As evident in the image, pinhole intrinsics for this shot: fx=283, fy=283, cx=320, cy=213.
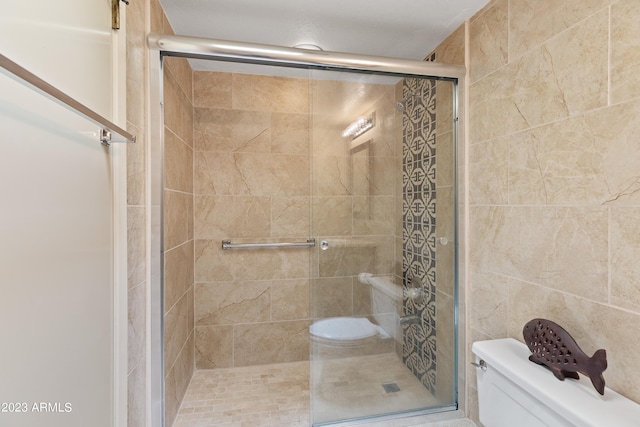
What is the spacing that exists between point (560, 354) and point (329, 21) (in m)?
1.67

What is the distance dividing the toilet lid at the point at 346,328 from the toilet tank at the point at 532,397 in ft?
1.90

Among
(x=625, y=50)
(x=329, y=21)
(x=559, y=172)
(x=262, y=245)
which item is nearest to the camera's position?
(x=625, y=50)

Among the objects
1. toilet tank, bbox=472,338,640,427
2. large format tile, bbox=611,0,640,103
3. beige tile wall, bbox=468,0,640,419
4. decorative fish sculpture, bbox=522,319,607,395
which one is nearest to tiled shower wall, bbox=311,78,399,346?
beige tile wall, bbox=468,0,640,419

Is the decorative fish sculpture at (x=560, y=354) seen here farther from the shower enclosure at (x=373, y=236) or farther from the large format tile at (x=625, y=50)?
the large format tile at (x=625, y=50)

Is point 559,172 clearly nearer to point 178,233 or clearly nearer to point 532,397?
point 532,397

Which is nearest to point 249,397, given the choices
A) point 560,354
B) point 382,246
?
point 382,246

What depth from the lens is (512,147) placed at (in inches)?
47.2

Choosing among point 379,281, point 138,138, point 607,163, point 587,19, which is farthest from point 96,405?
point 587,19

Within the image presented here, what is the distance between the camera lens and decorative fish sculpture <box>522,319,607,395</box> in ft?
2.62

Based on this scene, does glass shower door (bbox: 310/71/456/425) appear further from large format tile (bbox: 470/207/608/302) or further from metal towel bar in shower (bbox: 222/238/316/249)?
metal towel bar in shower (bbox: 222/238/316/249)

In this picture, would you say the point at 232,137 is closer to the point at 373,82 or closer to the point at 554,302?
the point at 373,82

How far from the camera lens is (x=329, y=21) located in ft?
4.67

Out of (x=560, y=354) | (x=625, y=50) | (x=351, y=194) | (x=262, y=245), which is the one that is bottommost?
(x=560, y=354)

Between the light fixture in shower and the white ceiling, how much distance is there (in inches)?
17.9
